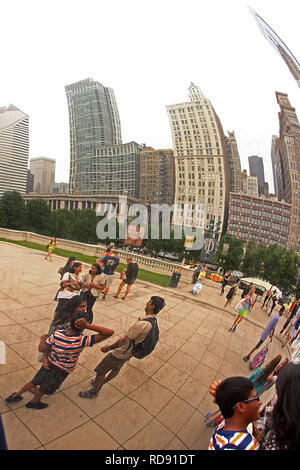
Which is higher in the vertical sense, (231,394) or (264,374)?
(231,394)

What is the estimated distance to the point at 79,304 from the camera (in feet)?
4.59

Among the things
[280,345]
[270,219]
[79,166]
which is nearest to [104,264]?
[79,166]

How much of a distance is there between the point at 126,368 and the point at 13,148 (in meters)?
1.80

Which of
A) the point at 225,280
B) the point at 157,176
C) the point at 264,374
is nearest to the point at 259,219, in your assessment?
the point at 225,280

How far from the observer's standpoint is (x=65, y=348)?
4.37ft

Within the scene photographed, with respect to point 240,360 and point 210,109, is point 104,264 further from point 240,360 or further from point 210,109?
point 210,109

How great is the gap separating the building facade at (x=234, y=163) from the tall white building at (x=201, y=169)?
0.03 m

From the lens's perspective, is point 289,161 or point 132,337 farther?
point 289,161

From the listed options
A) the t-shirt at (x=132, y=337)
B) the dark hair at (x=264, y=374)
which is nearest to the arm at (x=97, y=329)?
the t-shirt at (x=132, y=337)

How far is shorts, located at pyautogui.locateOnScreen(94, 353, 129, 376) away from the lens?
1.30 meters

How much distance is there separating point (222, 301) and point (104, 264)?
133 cm

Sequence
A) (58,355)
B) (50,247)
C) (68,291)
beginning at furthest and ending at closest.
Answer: (50,247) → (68,291) → (58,355)

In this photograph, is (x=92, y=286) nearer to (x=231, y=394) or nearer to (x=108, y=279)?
(x=108, y=279)

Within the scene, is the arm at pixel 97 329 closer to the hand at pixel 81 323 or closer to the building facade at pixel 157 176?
the hand at pixel 81 323
